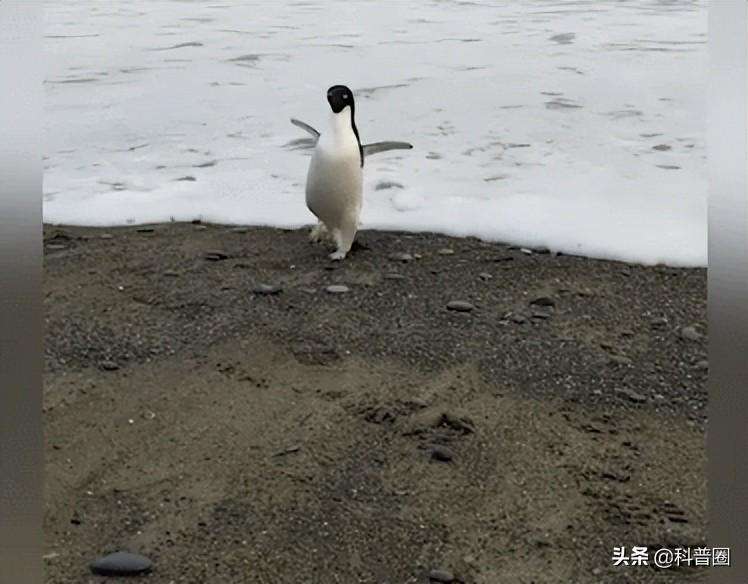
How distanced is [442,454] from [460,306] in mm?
645

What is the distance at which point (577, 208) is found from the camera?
9.06 ft

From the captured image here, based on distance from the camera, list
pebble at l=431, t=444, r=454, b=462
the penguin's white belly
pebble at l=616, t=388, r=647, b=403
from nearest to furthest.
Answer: pebble at l=431, t=444, r=454, b=462 → pebble at l=616, t=388, r=647, b=403 → the penguin's white belly

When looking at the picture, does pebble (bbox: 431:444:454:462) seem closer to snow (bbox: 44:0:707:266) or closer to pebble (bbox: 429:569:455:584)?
pebble (bbox: 429:569:455:584)

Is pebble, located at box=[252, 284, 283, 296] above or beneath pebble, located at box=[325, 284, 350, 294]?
above

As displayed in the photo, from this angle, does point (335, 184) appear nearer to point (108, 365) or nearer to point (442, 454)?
point (108, 365)

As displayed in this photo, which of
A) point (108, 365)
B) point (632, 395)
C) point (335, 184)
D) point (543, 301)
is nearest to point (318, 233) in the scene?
point (335, 184)

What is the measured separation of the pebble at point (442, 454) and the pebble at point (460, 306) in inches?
24.1

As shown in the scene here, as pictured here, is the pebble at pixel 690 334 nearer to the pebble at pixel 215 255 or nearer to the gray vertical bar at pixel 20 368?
the pebble at pixel 215 255

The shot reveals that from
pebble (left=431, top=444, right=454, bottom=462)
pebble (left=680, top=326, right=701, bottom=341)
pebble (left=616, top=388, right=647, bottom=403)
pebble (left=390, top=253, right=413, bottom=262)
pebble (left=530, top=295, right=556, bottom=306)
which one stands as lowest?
pebble (left=616, top=388, right=647, bottom=403)

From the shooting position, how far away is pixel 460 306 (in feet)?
7.02

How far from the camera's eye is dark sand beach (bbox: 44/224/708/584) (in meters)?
1.33

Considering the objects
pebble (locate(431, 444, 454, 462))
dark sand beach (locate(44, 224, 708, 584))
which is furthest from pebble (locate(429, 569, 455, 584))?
pebble (locate(431, 444, 454, 462))

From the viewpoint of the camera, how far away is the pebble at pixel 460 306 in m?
2.13

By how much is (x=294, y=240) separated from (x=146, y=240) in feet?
1.36
